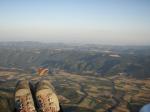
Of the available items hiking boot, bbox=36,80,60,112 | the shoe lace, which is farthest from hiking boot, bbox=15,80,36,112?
hiking boot, bbox=36,80,60,112

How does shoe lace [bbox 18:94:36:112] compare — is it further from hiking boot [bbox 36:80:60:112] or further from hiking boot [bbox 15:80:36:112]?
hiking boot [bbox 36:80:60:112]

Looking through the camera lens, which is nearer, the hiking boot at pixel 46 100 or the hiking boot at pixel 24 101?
the hiking boot at pixel 24 101

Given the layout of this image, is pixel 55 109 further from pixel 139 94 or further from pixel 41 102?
pixel 139 94

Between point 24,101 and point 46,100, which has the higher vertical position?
point 24,101

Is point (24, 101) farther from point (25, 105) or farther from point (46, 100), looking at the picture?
point (46, 100)

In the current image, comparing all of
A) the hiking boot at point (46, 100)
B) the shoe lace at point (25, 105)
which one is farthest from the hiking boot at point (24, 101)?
the hiking boot at point (46, 100)

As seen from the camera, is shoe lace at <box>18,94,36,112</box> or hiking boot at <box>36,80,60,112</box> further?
hiking boot at <box>36,80,60,112</box>

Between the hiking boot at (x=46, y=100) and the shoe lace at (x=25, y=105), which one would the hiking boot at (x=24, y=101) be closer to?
the shoe lace at (x=25, y=105)

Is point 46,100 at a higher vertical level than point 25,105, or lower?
higher

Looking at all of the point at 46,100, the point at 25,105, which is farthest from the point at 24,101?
the point at 46,100

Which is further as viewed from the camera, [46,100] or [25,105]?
[46,100]

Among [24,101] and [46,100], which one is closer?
[24,101]

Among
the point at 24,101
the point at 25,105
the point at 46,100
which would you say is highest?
the point at 24,101
